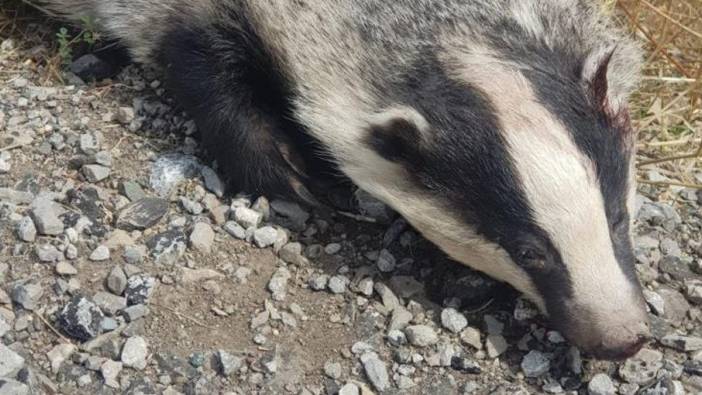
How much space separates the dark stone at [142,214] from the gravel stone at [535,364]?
1.49 m

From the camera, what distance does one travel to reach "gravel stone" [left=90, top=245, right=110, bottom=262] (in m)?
3.81

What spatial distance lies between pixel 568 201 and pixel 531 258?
263 mm

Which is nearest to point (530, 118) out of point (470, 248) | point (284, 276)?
point (470, 248)

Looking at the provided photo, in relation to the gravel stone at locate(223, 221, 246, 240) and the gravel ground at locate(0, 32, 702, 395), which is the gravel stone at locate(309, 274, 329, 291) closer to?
the gravel ground at locate(0, 32, 702, 395)

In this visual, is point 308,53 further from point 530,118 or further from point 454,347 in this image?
point 454,347

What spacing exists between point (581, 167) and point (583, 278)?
0.36 m

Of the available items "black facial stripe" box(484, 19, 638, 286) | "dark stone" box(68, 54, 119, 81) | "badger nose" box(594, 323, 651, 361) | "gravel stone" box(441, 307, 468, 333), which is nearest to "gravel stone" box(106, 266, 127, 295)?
"gravel stone" box(441, 307, 468, 333)

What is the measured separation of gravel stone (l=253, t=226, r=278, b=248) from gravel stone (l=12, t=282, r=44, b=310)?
31.8 inches

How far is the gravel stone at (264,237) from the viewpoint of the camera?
155 inches

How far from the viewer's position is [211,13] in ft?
13.6

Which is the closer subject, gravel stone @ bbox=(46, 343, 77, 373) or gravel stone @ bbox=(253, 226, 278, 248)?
gravel stone @ bbox=(46, 343, 77, 373)

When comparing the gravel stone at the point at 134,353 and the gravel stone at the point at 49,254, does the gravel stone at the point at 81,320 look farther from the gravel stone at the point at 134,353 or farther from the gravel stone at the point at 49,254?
the gravel stone at the point at 49,254

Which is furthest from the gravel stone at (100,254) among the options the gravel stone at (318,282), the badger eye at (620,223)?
the badger eye at (620,223)

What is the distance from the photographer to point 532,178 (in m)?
3.31
